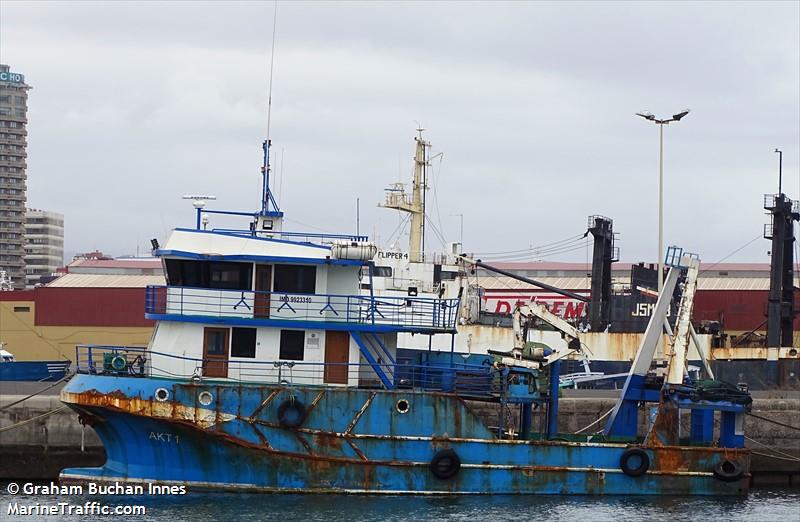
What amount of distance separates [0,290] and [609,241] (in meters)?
29.6

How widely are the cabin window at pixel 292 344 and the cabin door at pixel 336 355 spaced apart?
531mm

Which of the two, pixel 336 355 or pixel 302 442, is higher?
pixel 336 355

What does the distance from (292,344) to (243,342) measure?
3.39ft

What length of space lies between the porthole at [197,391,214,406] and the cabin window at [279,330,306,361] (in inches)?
75.1

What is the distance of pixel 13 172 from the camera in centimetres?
8688

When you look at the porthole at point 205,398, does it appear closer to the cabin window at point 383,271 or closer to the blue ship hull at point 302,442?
the blue ship hull at point 302,442

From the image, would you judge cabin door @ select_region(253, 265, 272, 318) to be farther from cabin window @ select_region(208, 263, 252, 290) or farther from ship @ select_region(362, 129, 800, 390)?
ship @ select_region(362, 129, 800, 390)

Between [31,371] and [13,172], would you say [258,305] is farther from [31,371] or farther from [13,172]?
[13,172]

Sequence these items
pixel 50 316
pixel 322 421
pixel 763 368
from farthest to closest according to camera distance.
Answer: pixel 50 316 → pixel 763 368 → pixel 322 421

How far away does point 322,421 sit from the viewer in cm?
2495

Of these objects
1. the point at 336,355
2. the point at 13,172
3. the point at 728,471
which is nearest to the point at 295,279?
the point at 336,355

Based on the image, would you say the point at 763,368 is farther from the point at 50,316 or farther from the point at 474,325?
the point at 50,316

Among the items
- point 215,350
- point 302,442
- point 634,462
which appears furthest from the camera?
point 634,462

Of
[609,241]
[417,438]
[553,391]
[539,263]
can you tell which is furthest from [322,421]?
[539,263]
